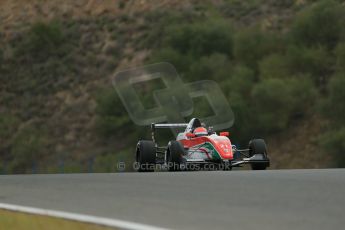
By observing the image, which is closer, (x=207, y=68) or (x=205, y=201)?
(x=205, y=201)

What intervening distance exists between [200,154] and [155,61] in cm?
4188

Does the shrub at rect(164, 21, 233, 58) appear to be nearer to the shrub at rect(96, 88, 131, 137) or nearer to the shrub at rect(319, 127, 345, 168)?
the shrub at rect(96, 88, 131, 137)

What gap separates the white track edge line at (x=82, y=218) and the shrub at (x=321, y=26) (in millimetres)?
47868

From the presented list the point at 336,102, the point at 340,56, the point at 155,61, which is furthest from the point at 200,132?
the point at 155,61

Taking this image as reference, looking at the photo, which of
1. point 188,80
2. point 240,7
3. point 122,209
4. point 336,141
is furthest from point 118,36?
point 122,209

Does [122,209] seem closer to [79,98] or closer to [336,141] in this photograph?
[336,141]

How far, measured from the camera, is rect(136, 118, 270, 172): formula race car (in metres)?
21.8

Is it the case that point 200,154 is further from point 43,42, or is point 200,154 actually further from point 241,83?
point 43,42

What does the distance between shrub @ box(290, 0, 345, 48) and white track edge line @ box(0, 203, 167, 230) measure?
47868 mm

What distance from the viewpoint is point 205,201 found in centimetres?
994

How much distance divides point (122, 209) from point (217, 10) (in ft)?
213

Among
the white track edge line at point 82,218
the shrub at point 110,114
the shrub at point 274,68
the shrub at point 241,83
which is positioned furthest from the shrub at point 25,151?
the white track edge line at point 82,218

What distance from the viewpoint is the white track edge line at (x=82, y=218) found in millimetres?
7570

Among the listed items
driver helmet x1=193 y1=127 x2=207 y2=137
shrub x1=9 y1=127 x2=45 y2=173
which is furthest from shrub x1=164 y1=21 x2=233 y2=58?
driver helmet x1=193 y1=127 x2=207 y2=137
